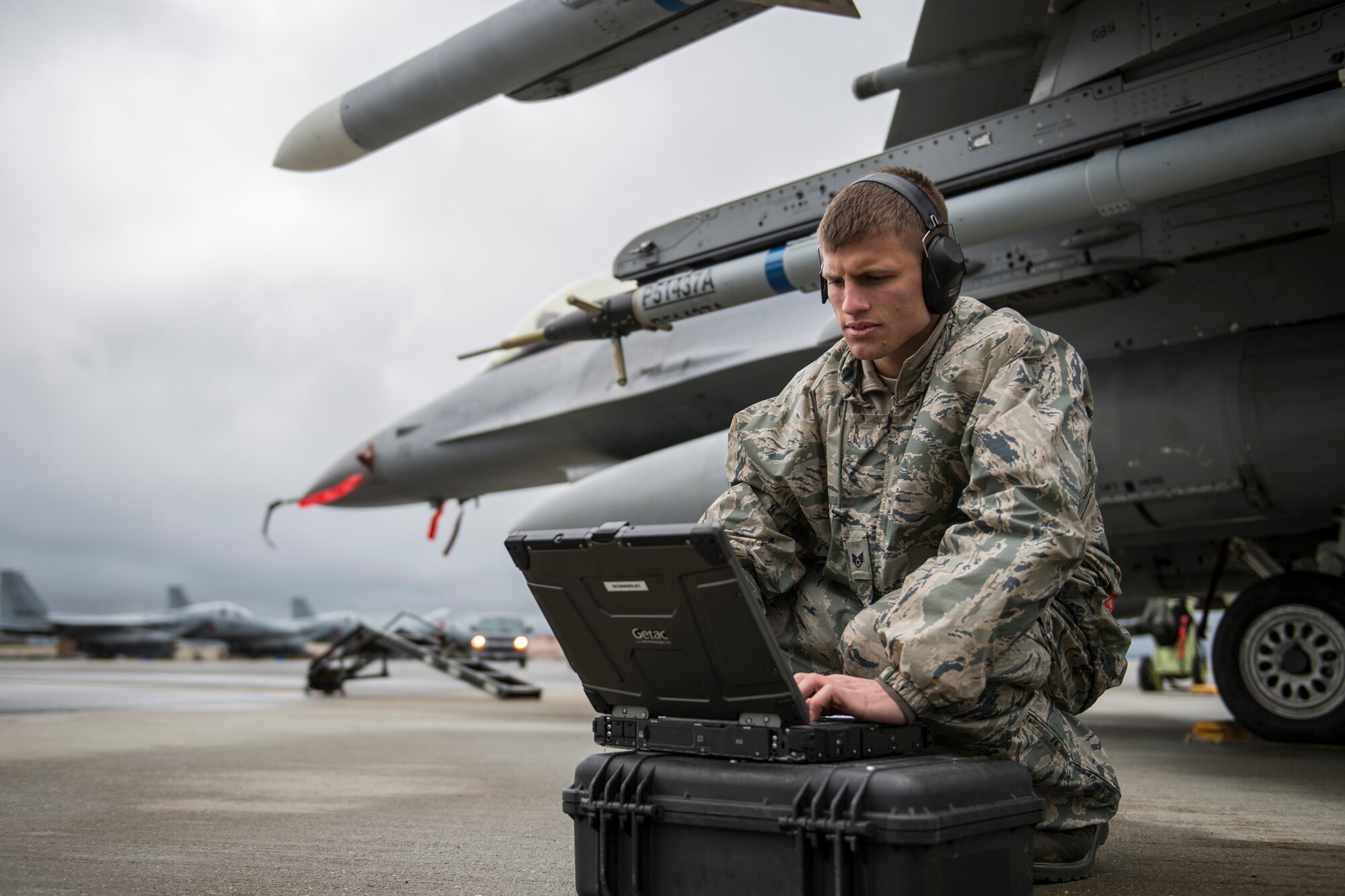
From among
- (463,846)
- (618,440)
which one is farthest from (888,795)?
(618,440)

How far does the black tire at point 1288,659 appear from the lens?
5668mm

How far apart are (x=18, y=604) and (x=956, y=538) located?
52319mm

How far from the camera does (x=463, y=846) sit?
9.05 feet

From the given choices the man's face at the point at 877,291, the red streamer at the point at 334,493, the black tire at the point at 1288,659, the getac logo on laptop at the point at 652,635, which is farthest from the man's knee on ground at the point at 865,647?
the red streamer at the point at 334,493

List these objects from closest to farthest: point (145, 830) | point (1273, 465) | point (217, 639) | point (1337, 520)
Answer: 1. point (145, 830)
2. point (1273, 465)
3. point (1337, 520)
4. point (217, 639)

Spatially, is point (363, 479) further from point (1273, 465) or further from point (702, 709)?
point (702, 709)

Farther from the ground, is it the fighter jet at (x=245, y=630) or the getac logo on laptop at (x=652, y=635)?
the getac logo on laptop at (x=652, y=635)

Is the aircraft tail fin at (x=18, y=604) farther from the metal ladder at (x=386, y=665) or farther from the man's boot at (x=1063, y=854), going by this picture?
the man's boot at (x=1063, y=854)

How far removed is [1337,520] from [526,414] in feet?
20.2

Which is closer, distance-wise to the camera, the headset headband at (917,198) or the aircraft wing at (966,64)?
the headset headband at (917,198)

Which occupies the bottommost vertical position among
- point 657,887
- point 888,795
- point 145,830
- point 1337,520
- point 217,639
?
point 217,639

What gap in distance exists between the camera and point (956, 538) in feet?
6.07

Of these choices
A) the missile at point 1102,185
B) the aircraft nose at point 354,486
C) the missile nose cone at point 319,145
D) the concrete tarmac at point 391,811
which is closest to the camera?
the concrete tarmac at point 391,811

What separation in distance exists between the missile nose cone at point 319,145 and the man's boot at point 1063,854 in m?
5.71
